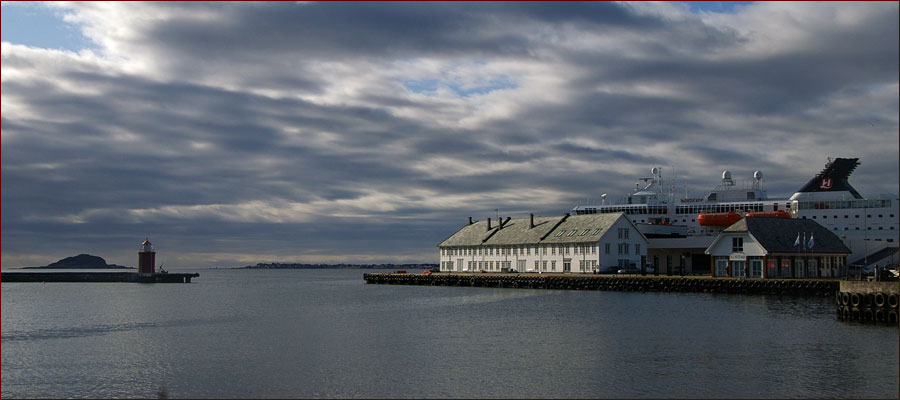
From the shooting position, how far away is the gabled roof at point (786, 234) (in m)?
69.0

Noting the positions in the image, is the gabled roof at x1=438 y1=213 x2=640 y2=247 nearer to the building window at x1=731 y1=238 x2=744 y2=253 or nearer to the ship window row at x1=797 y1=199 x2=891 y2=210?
the building window at x1=731 y1=238 x2=744 y2=253

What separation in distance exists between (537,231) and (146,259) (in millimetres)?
62266

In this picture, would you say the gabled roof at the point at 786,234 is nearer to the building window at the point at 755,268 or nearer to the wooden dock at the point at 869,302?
the building window at the point at 755,268

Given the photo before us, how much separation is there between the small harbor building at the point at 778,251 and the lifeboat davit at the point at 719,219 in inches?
605

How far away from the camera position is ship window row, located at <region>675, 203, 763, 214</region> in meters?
89.9

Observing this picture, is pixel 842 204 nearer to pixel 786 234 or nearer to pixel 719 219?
pixel 719 219

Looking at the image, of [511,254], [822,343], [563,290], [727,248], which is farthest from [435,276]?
[822,343]

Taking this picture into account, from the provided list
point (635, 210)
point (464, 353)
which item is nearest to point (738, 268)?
point (635, 210)

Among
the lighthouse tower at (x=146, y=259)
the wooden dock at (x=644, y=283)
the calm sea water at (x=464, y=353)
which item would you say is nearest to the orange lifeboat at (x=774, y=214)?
the wooden dock at (x=644, y=283)

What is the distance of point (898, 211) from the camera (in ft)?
254

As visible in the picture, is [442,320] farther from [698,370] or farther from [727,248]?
[727,248]

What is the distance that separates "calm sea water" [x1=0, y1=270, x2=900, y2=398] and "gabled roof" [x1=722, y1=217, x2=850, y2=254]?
14.5 metres

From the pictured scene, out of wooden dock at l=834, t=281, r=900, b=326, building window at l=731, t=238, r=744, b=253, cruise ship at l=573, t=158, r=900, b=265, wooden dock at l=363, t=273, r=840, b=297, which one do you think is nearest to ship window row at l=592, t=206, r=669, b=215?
cruise ship at l=573, t=158, r=900, b=265

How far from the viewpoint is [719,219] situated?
88938 millimetres
